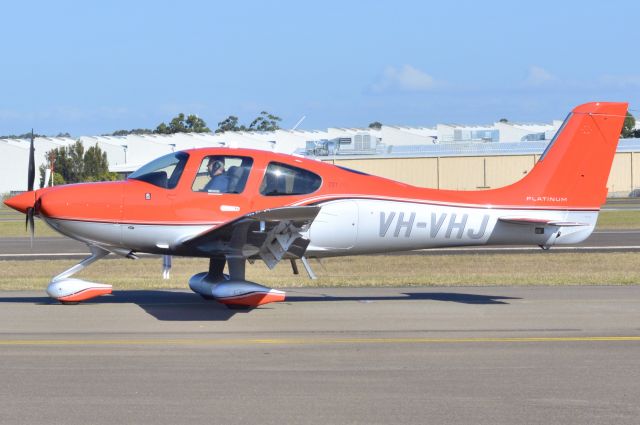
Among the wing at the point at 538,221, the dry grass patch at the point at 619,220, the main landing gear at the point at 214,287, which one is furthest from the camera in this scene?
the dry grass patch at the point at 619,220

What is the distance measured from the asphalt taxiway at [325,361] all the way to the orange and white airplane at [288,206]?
830mm

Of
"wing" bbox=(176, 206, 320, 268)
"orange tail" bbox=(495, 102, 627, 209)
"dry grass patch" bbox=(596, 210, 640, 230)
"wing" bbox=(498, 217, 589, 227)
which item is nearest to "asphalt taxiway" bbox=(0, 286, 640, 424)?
"wing" bbox=(176, 206, 320, 268)

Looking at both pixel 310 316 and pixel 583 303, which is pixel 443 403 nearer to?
pixel 310 316

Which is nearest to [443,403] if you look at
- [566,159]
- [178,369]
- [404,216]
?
[178,369]

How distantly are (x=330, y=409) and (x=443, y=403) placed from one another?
3.02 feet

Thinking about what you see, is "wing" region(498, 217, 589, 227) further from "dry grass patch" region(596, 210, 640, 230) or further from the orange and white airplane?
"dry grass patch" region(596, 210, 640, 230)

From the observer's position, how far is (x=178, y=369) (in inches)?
339

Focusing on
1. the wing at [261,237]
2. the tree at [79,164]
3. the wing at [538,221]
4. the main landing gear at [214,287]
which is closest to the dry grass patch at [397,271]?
the main landing gear at [214,287]

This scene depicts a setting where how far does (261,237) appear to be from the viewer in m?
12.5

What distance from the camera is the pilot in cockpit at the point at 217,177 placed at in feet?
42.3

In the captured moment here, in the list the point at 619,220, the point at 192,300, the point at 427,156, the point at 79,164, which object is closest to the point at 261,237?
the point at 192,300

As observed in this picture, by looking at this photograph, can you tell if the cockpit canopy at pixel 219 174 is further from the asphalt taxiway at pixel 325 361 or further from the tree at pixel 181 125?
the tree at pixel 181 125

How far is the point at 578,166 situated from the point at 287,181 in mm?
4571

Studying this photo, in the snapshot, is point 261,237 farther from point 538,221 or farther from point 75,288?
point 538,221
